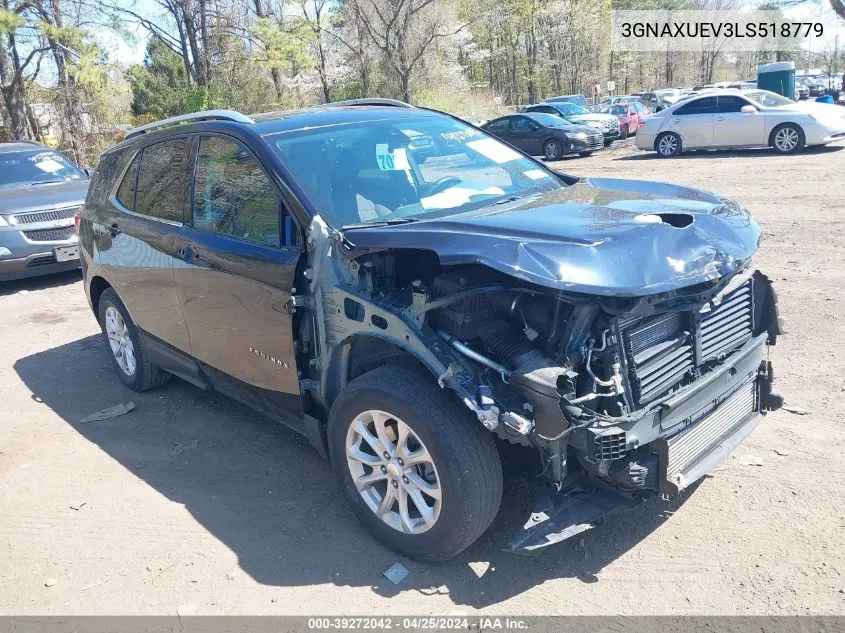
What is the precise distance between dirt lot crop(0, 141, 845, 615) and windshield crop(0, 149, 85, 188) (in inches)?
242

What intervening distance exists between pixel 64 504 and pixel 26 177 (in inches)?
321

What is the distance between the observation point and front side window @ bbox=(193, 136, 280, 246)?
3881mm

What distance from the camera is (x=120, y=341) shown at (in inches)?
228

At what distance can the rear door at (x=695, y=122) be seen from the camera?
17.7 metres

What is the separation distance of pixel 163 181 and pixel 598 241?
309 cm

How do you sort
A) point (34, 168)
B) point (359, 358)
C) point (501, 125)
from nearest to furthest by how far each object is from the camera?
1. point (359, 358)
2. point (34, 168)
3. point (501, 125)

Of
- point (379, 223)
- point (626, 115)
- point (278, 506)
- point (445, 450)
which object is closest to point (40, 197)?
point (278, 506)

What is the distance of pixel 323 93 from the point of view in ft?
112

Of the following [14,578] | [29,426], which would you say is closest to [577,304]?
[14,578]

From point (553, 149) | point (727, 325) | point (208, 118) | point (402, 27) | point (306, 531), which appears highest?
point (402, 27)

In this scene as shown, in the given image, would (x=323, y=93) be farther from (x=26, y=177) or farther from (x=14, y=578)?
(x=14, y=578)

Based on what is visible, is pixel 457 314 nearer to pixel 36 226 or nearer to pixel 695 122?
pixel 36 226

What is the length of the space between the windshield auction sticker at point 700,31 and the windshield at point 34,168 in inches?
1472

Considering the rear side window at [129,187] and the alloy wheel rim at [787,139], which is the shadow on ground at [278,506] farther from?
the alloy wheel rim at [787,139]
